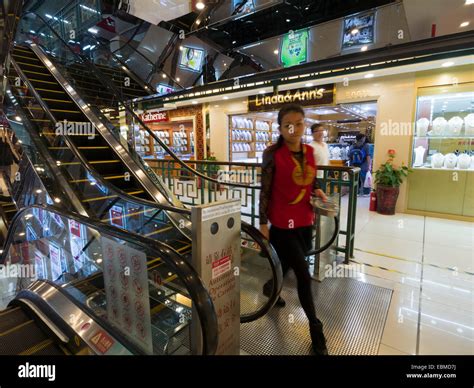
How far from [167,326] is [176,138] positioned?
9.74m

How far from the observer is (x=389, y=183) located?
5555 mm

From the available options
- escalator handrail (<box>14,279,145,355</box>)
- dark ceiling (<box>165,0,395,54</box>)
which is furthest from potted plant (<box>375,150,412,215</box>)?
escalator handrail (<box>14,279,145,355</box>)

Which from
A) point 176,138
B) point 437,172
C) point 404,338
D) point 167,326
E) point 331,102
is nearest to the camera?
point 167,326

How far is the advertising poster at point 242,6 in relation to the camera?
5.55 m

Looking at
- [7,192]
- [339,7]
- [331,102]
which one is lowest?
[7,192]

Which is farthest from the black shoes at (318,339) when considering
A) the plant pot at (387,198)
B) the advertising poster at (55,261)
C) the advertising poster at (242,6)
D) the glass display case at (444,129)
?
the advertising poster at (242,6)

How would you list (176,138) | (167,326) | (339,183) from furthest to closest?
(176,138), (339,183), (167,326)

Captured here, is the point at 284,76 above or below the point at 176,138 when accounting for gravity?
above

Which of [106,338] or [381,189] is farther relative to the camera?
[381,189]

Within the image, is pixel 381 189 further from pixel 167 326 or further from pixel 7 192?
pixel 7 192

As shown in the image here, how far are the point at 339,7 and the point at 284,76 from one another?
1.81 metres

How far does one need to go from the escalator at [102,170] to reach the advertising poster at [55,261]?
546mm
